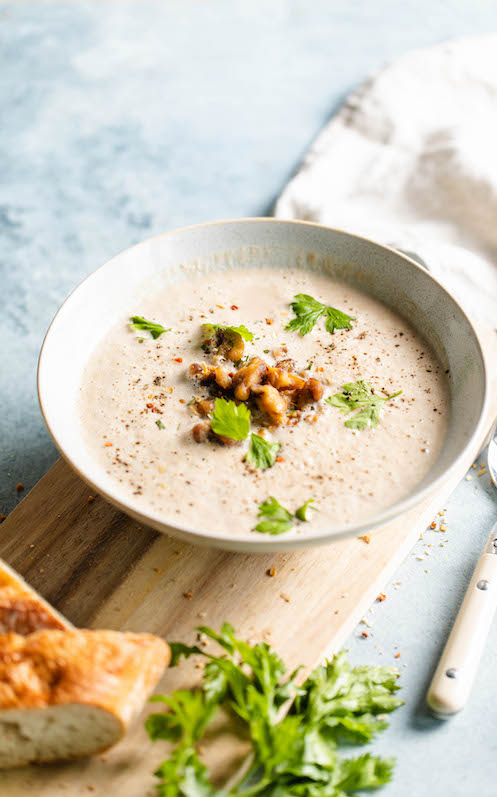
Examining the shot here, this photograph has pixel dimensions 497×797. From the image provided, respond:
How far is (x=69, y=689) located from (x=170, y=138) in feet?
12.9

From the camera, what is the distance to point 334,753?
7.48 feet

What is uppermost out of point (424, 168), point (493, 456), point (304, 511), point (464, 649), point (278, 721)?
point (424, 168)

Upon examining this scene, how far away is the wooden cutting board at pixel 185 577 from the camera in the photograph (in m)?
2.55

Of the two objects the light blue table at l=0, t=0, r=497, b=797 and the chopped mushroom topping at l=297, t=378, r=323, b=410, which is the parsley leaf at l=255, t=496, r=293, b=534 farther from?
the light blue table at l=0, t=0, r=497, b=797

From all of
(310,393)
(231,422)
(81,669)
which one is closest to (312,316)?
(310,393)

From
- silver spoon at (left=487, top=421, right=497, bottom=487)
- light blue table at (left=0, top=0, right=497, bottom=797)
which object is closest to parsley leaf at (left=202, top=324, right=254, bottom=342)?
light blue table at (left=0, top=0, right=497, bottom=797)

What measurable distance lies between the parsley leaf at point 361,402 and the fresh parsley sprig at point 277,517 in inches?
15.5

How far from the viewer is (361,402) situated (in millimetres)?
2855

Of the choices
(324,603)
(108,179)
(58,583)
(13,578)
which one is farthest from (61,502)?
(108,179)

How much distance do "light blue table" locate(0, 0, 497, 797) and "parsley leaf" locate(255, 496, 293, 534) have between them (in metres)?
0.56

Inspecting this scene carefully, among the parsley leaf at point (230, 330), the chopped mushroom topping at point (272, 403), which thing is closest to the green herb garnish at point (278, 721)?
the chopped mushroom topping at point (272, 403)

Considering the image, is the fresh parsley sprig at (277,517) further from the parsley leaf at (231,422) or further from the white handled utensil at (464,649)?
the white handled utensil at (464,649)

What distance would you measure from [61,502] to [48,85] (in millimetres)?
3644

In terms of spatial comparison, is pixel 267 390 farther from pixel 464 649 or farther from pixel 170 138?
pixel 170 138
